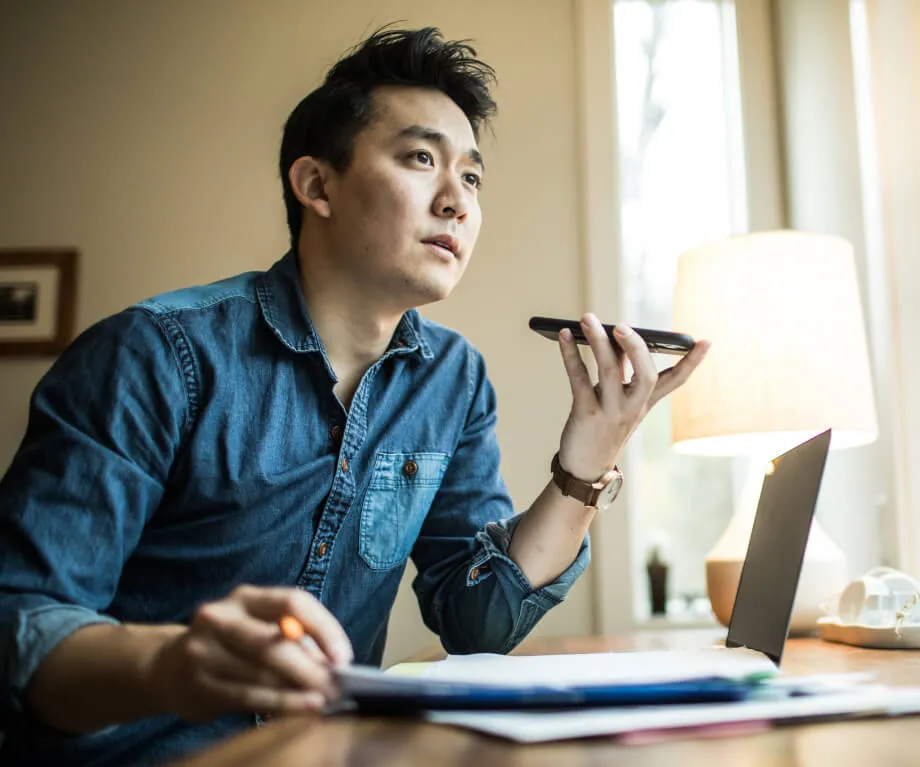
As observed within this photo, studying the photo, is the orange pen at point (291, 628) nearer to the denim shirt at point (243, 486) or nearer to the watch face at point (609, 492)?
the denim shirt at point (243, 486)

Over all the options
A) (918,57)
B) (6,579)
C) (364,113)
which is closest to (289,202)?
(364,113)

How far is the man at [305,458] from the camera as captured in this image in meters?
0.66

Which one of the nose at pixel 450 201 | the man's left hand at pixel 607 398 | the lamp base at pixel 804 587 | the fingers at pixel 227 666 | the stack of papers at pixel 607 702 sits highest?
the nose at pixel 450 201

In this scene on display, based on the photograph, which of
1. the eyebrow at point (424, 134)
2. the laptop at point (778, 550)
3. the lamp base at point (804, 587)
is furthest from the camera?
the lamp base at point (804, 587)

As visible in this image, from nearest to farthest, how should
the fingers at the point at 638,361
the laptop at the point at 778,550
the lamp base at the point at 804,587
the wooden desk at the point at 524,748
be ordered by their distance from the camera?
the wooden desk at the point at 524,748 → the laptop at the point at 778,550 → the fingers at the point at 638,361 → the lamp base at the point at 804,587

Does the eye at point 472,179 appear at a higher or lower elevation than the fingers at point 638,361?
higher

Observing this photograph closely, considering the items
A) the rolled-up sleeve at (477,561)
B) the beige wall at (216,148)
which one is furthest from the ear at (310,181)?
the beige wall at (216,148)

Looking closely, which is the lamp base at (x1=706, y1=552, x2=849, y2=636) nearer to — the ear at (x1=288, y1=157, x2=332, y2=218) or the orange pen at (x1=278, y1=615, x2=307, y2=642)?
the ear at (x1=288, y1=157, x2=332, y2=218)

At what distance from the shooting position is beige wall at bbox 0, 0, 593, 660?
2135 mm

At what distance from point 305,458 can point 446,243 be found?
0.37 m

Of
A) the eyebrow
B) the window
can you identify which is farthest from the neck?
the window

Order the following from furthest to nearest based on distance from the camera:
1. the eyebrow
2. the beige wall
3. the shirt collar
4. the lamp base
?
the beige wall
the lamp base
the eyebrow
the shirt collar

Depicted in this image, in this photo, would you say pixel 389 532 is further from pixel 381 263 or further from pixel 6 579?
pixel 6 579

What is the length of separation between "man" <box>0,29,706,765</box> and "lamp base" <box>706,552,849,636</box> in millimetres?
422
